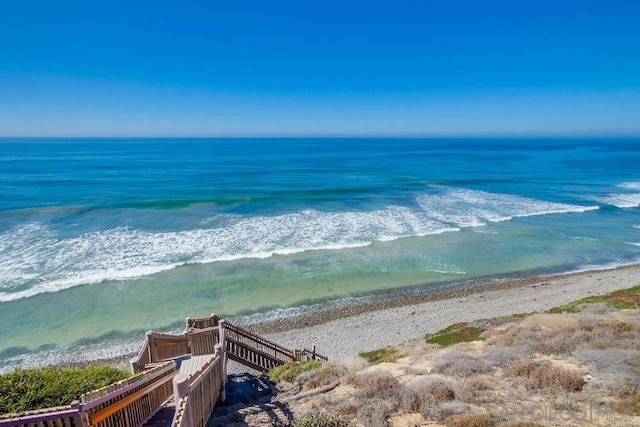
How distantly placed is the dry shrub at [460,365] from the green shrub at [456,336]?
2791mm

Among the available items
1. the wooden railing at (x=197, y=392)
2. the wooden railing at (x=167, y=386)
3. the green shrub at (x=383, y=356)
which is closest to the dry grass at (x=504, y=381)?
the green shrub at (x=383, y=356)

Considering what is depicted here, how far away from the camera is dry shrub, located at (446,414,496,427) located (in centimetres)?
593

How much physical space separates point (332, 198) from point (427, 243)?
16.5m

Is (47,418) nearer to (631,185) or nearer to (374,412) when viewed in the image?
(374,412)

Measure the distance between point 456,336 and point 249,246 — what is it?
16168 millimetres

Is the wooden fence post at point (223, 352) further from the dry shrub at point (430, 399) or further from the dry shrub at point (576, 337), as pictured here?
the dry shrub at point (576, 337)

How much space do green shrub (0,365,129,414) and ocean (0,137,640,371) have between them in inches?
390

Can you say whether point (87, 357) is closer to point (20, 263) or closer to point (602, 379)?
point (20, 263)

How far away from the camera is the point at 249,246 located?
2575 centimetres

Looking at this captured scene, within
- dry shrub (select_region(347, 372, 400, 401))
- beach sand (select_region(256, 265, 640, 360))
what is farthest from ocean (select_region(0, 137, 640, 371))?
dry shrub (select_region(347, 372, 400, 401))

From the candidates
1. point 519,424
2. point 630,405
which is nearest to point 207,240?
point 519,424

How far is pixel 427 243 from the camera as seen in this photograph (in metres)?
27.2

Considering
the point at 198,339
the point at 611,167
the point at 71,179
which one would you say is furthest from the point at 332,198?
the point at 611,167

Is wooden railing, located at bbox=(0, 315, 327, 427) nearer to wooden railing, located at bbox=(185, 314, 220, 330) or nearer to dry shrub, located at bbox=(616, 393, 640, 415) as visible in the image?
wooden railing, located at bbox=(185, 314, 220, 330)
